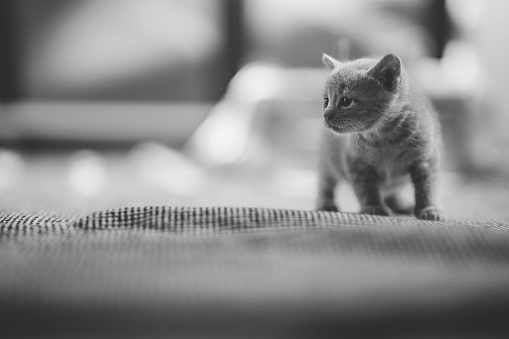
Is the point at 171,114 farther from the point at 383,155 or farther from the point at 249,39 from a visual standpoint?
the point at 383,155

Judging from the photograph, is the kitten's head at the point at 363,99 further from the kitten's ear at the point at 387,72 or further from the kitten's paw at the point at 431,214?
the kitten's paw at the point at 431,214

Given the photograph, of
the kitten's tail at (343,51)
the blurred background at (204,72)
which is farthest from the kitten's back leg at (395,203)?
the blurred background at (204,72)

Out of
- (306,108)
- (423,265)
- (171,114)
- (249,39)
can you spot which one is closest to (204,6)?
(249,39)

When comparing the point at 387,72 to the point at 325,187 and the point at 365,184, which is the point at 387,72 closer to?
the point at 365,184

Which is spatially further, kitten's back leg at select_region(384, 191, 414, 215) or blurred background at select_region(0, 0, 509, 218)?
blurred background at select_region(0, 0, 509, 218)

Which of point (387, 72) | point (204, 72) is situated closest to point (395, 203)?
point (387, 72)

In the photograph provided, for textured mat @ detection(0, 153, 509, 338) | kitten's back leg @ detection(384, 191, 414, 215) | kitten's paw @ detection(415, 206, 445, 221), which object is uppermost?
textured mat @ detection(0, 153, 509, 338)

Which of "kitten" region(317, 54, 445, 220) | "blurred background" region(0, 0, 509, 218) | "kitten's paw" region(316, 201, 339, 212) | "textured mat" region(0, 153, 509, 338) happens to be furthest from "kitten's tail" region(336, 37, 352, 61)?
"textured mat" region(0, 153, 509, 338)

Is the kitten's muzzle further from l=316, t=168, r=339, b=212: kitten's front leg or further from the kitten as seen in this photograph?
l=316, t=168, r=339, b=212: kitten's front leg
